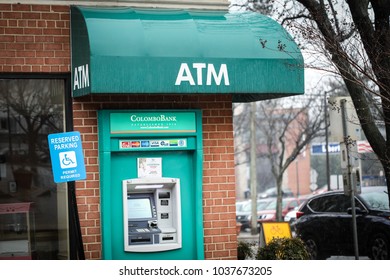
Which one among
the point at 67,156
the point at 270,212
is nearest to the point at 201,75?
the point at 67,156

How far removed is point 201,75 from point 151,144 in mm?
1165

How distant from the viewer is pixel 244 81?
9086mm

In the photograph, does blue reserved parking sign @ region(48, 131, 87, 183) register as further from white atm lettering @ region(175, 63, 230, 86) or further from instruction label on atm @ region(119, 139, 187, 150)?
white atm lettering @ region(175, 63, 230, 86)

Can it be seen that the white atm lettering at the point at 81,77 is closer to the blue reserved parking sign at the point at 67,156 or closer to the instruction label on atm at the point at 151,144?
the blue reserved parking sign at the point at 67,156

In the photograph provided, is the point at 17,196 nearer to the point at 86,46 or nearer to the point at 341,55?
the point at 86,46

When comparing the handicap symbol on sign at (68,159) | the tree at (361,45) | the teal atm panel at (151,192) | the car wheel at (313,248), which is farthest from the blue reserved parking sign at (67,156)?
the car wheel at (313,248)

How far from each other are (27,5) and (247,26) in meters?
2.76

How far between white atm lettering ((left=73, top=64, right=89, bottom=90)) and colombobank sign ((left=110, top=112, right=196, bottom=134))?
59cm

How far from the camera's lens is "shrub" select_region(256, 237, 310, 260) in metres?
10.1

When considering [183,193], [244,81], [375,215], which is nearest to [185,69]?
[244,81]

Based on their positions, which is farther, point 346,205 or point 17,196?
point 346,205

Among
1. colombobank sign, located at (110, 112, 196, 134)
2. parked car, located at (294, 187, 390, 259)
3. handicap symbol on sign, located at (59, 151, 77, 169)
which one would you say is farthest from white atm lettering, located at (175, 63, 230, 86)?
parked car, located at (294, 187, 390, 259)
